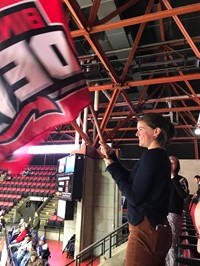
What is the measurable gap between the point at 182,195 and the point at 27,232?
20.7 feet

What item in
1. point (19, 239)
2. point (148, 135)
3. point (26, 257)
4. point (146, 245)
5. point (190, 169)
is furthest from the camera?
point (190, 169)

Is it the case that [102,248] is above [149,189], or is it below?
below

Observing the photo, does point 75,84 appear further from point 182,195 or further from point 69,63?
point 182,195

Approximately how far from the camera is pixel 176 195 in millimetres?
2584

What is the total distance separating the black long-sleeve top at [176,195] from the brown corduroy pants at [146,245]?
1.48 m

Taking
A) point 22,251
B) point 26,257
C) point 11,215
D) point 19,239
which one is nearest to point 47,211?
point 11,215

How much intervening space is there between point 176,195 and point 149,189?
1.62m

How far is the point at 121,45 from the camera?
5.22m

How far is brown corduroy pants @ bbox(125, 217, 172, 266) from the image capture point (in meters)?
1.08

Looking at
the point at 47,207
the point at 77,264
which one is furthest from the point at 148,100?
the point at 47,207

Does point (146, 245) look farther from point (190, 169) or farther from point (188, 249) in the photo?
point (190, 169)

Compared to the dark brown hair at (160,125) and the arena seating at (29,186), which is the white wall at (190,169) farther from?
the dark brown hair at (160,125)

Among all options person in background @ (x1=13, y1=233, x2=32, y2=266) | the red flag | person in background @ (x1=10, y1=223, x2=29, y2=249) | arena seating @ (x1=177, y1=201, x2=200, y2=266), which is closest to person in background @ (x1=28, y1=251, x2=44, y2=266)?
person in background @ (x1=13, y1=233, x2=32, y2=266)

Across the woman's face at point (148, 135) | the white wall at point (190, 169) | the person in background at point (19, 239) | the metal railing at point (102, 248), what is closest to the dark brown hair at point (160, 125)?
the woman's face at point (148, 135)
